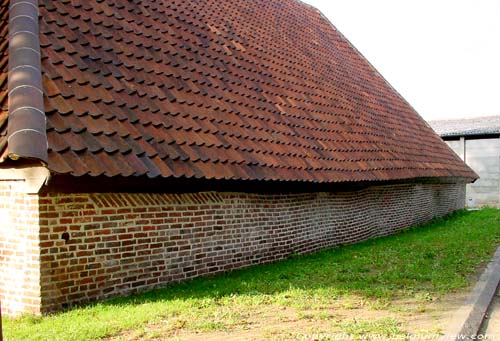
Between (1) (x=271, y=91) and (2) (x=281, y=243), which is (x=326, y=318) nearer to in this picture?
(2) (x=281, y=243)

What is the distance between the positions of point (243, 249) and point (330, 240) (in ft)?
9.50

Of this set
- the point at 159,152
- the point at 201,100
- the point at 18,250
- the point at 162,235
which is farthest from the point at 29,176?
the point at 201,100

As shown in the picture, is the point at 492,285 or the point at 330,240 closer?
the point at 492,285

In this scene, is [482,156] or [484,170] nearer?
[484,170]

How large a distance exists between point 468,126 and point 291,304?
30.5 m

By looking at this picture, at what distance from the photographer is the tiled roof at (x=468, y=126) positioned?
100.0ft

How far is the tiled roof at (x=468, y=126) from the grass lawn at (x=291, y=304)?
2359 centimetres

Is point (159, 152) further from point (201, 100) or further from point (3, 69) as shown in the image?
point (3, 69)

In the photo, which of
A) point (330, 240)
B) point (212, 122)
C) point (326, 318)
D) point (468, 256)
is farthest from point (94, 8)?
point (468, 256)

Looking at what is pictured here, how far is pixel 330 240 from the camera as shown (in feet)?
33.5

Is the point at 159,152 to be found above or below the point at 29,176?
above

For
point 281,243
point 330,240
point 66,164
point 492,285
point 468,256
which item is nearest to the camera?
point 66,164

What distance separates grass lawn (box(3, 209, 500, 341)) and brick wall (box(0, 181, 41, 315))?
23 centimetres

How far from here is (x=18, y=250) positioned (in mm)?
5430
